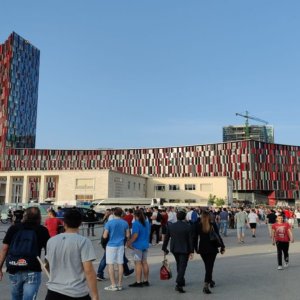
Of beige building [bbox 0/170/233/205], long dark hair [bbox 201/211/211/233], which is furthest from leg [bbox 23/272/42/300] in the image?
beige building [bbox 0/170/233/205]

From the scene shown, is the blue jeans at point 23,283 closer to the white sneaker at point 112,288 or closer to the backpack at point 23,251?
the backpack at point 23,251

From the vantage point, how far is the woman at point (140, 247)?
27.8ft

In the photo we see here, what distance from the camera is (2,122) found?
12012cm

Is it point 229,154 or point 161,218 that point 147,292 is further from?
point 229,154

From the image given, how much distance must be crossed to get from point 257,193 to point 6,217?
251 ft

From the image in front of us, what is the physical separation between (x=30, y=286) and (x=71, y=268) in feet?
4.23

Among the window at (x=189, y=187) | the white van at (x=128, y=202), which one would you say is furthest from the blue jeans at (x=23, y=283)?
the window at (x=189, y=187)

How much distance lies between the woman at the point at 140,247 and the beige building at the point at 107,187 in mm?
52921

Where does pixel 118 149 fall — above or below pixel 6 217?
above

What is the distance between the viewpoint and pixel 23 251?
4.83m

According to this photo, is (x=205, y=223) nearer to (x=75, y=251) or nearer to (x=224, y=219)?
(x=75, y=251)

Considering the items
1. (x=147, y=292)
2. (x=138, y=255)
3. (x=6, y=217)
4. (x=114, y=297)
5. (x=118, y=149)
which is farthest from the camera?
(x=118, y=149)

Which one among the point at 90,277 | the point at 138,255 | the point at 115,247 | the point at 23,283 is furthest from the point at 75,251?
the point at 138,255

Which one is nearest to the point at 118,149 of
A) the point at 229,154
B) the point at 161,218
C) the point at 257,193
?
the point at 229,154
